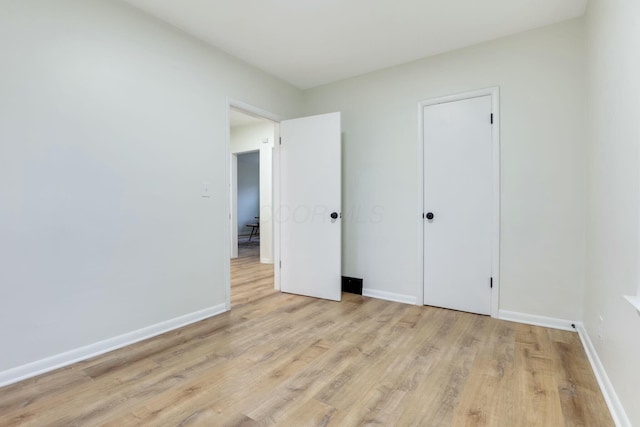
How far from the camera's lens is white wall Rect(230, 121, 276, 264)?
5.56 metres

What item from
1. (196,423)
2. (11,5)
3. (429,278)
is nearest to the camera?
(196,423)

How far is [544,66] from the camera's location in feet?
8.68

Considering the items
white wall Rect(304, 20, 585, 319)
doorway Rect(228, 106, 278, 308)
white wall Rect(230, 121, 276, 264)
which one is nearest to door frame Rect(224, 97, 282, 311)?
doorway Rect(228, 106, 278, 308)

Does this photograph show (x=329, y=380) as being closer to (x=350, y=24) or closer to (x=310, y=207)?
(x=310, y=207)

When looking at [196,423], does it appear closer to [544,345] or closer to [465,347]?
[465,347]

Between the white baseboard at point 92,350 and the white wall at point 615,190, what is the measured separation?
290cm

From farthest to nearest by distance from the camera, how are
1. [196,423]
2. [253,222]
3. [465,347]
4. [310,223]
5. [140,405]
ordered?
1. [253,222]
2. [310,223]
3. [465,347]
4. [140,405]
5. [196,423]

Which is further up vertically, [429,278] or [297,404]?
[429,278]

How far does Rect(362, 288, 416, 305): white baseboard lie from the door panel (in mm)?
159

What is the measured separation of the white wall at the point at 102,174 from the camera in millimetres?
1855

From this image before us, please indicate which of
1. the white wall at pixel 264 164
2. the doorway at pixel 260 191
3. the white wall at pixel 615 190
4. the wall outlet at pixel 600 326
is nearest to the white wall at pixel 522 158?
the white wall at pixel 615 190

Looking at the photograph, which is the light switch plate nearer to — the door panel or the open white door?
the open white door

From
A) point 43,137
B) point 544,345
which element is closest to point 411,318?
point 544,345

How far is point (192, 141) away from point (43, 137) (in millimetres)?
1052
